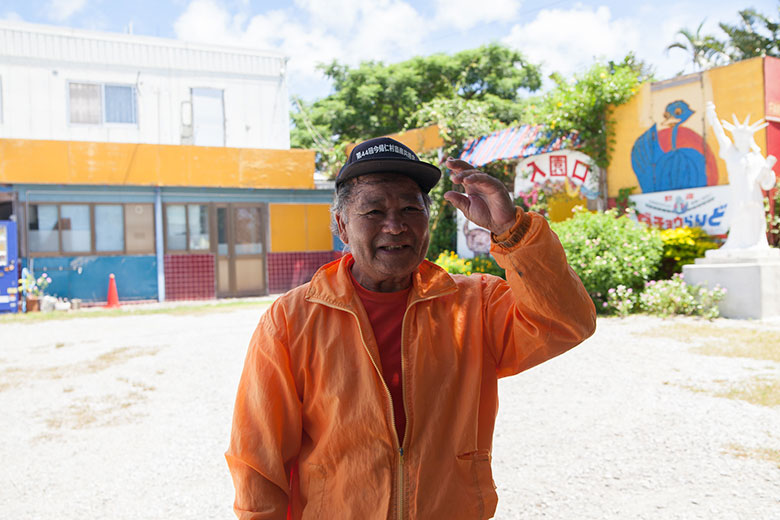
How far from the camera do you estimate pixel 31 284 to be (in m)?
14.8

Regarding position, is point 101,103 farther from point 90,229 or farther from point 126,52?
point 90,229

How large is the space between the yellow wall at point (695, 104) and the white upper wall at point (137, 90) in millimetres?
10364

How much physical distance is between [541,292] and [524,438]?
325 centimetres

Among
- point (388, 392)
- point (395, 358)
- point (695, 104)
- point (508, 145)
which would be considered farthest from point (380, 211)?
point (508, 145)

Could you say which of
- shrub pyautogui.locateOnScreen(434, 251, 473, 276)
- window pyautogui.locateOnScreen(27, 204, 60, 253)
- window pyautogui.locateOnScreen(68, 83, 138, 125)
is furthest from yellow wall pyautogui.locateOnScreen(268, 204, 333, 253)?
window pyautogui.locateOnScreen(27, 204, 60, 253)

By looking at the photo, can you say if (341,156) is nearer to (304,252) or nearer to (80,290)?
(304,252)

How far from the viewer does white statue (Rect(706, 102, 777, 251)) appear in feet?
31.4

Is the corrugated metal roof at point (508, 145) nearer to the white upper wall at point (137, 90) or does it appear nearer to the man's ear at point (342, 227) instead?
the white upper wall at point (137, 90)

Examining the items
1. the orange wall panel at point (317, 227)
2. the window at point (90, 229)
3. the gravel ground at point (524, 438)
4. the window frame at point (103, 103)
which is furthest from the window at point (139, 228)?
the gravel ground at point (524, 438)

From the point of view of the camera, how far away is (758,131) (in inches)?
407

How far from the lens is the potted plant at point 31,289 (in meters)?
14.6

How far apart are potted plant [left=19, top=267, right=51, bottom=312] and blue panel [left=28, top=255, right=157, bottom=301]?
30 cm

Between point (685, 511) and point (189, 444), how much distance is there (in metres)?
3.42

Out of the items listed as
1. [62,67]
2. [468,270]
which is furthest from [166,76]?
[468,270]
